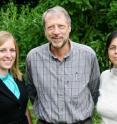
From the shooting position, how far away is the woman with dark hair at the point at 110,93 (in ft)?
14.6

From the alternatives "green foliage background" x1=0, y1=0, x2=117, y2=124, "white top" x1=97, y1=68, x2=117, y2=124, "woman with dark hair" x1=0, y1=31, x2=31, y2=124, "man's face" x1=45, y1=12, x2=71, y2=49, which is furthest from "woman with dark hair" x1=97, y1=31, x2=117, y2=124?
"green foliage background" x1=0, y1=0, x2=117, y2=124

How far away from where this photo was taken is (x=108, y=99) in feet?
14.9

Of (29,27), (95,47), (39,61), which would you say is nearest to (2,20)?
(29,27)

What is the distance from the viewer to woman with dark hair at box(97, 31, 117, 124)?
4.45 m

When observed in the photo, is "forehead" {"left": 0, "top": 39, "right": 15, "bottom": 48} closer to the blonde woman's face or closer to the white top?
the blonde woman's face

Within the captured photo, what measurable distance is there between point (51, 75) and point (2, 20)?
203 inches

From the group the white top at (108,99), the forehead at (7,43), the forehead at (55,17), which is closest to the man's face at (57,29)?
the forehead at (55,17)

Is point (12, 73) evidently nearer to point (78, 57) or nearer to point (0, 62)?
point (0, 62)

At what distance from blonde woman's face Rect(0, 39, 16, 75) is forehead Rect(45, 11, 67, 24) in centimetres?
43

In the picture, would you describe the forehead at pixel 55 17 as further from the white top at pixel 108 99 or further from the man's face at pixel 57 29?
the white top at pixel 108 99

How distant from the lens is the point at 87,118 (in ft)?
15.7

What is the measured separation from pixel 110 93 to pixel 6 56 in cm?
107

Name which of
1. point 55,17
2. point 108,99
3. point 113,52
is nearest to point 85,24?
point 55,17

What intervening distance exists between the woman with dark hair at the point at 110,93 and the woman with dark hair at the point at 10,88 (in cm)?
75
